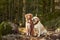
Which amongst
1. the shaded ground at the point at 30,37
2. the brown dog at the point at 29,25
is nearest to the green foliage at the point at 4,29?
the shaded ground at the point at 30,37

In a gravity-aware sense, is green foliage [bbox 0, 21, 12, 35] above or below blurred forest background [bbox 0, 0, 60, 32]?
below

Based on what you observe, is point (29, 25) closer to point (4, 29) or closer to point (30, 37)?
point (30, 37)

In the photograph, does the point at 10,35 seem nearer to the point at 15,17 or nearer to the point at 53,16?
the point at 15,17

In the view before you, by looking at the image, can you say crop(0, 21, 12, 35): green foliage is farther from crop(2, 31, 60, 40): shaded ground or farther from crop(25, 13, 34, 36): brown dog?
crop(25, 13, 34, 36): brown dog

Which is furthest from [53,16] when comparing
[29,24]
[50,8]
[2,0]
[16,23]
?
[2,0]

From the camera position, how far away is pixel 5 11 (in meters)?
2.12

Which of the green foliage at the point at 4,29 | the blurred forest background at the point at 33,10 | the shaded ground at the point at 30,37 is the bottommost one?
the shaded ground at the point at 30,37

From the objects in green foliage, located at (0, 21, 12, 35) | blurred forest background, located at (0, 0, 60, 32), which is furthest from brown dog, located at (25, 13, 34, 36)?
green foliage, located at (0, 21, 12, 35)

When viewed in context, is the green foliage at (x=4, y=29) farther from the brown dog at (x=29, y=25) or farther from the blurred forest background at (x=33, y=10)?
the brown dog at (x=29, y=25)

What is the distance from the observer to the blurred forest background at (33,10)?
2.07m

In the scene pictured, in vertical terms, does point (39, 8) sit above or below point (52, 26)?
above

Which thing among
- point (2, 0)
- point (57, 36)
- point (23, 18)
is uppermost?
point (2, 0)

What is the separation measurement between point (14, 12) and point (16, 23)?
4.7 inches

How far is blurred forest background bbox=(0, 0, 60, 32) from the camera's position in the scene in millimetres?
2072
